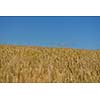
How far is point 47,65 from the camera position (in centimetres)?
293

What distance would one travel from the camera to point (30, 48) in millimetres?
3514

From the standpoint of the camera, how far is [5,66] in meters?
2.86

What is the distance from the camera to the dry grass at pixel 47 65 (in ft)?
8.95

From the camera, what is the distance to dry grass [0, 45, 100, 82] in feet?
8.95
